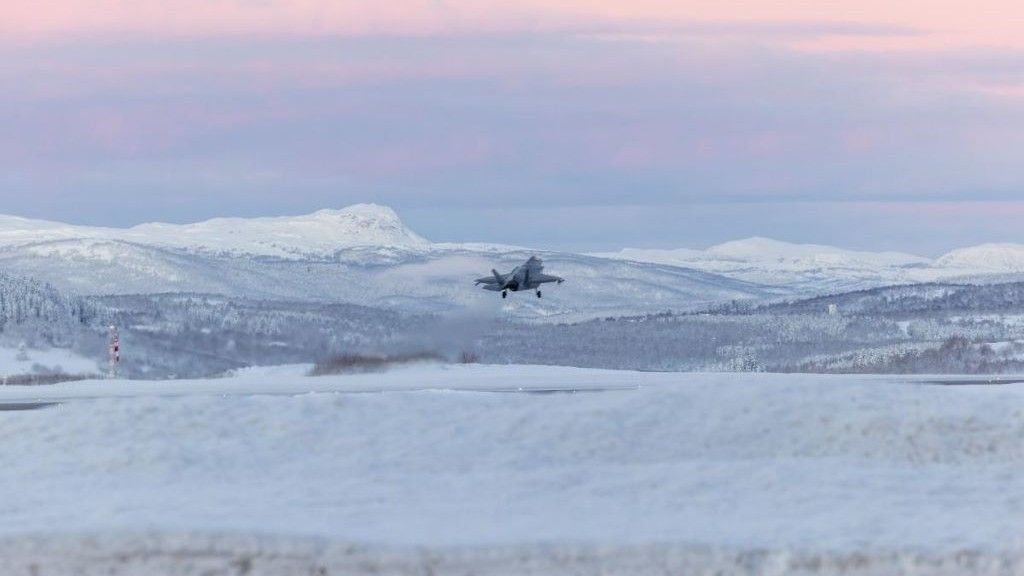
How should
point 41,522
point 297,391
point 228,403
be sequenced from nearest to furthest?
1. point 41,522
2. point 228,403
3. point 297,391

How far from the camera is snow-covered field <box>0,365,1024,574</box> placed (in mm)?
16141

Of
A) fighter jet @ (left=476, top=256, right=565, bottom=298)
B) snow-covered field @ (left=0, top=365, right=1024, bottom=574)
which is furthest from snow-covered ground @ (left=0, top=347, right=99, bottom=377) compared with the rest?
snow-covered field @ (left=0, top=365, right=1024, bottom=574)

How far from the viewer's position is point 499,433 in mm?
21641

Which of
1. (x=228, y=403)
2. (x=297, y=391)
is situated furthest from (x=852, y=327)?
(x=228, y=403)

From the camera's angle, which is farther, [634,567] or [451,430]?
[451,430]

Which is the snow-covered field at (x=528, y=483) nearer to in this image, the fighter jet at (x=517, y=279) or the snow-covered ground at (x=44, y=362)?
the fighter jet at (x=517, y=279)

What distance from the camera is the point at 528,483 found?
63.3ft

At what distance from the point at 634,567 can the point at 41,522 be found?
246 inches

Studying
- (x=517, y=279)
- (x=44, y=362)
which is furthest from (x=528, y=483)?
(x=44, y=362)

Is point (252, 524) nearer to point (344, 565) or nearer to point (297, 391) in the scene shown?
point (344, 565)

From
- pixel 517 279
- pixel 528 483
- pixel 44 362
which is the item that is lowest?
pixel 44 362

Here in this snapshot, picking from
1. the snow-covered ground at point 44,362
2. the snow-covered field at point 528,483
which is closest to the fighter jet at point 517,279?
the snow-covered ground at point 44,362

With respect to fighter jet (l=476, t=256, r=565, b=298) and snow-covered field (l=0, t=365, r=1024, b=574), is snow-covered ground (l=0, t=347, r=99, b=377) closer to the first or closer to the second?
fighter jet (l=476, t=256, r=565, b=298)

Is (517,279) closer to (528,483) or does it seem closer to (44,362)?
(44,362)
